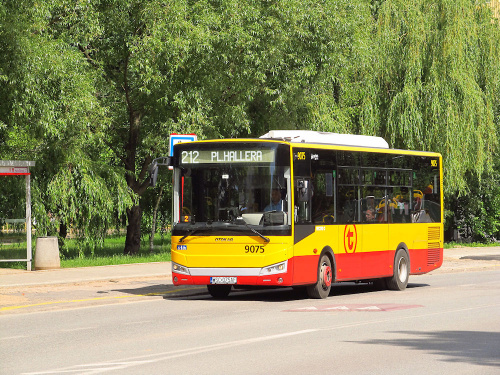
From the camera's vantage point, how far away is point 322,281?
18.1m

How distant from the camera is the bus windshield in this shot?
56.0 ft

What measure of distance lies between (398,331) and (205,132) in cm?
1696

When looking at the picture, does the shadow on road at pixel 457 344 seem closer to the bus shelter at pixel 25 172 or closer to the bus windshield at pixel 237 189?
the bus windshield at pixel 237 189

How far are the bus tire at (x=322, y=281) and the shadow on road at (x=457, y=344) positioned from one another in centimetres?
564

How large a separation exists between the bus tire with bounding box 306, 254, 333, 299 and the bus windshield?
153 centimetres

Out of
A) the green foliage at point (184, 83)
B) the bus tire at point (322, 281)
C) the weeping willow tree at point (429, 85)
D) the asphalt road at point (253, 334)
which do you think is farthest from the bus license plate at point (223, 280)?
the weeping willow tree at point (429, 85)

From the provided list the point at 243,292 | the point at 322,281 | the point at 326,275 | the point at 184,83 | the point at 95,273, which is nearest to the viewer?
the point at 322,281

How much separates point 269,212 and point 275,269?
108 cm

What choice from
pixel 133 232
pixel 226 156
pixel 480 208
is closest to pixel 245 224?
pixel 226 156

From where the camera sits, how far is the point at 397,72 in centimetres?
3547

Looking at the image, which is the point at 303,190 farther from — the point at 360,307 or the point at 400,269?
the point at 400,269

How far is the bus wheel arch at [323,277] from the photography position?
17.9 meters

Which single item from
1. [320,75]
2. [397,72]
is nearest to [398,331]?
[320,75]

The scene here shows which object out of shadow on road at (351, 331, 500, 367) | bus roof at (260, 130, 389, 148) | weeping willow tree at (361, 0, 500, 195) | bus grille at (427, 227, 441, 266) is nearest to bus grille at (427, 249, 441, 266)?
bus grille at (427, 227, 441, 266)
